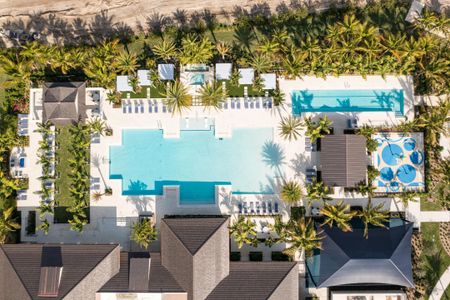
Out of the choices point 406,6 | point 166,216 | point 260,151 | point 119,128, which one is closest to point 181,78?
point 119,128

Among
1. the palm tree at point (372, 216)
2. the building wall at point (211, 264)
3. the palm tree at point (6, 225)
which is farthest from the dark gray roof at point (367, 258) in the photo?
the palm tree at point (6, 225)

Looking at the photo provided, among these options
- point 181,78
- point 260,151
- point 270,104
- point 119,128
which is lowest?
point 260,151

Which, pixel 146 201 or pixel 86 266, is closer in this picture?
pixel 86 266

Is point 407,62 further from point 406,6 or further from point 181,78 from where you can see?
point 181,78

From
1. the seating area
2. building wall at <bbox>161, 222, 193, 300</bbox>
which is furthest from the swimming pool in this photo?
the seating area

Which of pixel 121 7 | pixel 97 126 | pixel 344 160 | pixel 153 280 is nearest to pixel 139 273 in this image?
pixel 153 280
